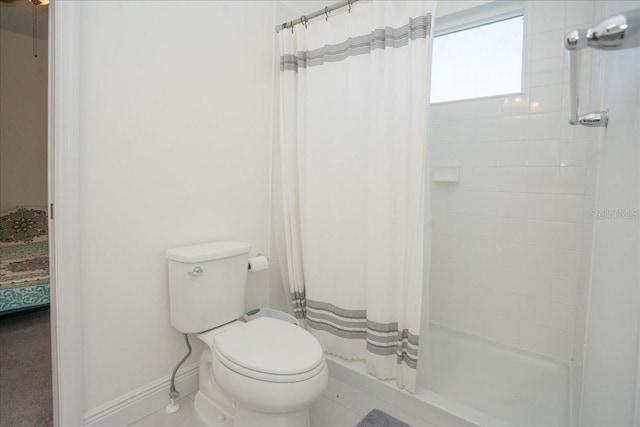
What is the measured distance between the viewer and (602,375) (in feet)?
2.78

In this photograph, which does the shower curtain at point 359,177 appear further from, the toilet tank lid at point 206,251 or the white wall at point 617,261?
the white wall at point 617,261

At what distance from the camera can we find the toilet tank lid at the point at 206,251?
4.51 feet

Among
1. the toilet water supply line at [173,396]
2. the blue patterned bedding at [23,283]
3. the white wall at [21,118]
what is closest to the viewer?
the toilet water supply line at [173,396]

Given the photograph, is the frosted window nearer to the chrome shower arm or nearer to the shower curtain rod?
the shower curtain rod

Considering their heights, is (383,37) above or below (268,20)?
below

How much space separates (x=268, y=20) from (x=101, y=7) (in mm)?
879

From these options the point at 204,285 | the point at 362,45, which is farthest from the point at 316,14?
the point at 204,285

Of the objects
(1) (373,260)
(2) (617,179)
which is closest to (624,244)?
(2) (617,179)

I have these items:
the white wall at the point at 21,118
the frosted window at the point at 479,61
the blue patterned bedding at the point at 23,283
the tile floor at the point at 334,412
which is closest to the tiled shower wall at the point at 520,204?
the frosted window at the point at 479,61

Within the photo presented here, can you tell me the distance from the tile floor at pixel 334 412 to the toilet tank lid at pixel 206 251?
71cm

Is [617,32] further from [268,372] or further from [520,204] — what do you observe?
[520,204]

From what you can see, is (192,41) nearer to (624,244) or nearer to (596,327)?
(624,244)

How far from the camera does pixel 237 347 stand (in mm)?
1213

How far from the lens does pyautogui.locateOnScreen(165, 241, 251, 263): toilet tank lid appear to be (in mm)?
1376
